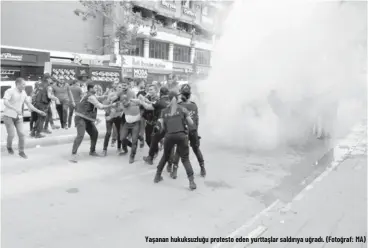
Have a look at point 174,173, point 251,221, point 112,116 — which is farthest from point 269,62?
point 251,221

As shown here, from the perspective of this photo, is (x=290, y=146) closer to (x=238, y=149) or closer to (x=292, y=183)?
(x=238, y=149)

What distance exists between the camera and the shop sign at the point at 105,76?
21875mm

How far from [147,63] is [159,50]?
2.90 meters

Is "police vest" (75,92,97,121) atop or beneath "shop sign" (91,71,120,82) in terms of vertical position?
beneath

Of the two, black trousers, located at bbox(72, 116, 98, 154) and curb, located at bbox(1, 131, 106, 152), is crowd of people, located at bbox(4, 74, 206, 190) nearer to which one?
black trousers, located at bbox(72, 116, 98, 154)

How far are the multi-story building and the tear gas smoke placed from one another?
1.24 meters

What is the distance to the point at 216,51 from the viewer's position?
932 centimetres

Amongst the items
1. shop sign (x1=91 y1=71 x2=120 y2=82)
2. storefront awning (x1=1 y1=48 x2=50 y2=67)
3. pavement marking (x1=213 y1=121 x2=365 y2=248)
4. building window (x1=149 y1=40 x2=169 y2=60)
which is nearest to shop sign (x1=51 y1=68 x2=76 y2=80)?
shop sign (x1=91 y1=71 x2=120 y2=82)

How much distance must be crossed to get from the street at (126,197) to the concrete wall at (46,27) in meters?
20.1

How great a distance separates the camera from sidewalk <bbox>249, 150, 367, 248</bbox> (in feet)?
13.6

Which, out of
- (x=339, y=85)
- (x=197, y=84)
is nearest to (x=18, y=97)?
(x=197, y=84)

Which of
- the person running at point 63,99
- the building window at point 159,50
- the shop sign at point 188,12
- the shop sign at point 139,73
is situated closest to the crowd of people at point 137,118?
the person running at point 63,99

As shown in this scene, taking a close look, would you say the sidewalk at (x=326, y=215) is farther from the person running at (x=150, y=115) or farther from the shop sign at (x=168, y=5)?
the shop sign at (x=168, y=5)

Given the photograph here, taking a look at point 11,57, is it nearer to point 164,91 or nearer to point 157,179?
point 164,91
